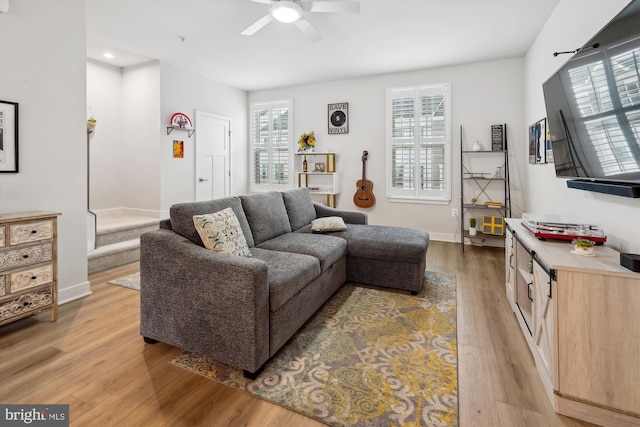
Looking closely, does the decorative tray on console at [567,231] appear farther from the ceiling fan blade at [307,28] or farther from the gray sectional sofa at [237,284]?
the ceiling fan blade at [307,28]

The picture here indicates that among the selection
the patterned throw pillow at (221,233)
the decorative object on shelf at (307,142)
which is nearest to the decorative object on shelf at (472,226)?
the decorative object on shelf at (307,142)

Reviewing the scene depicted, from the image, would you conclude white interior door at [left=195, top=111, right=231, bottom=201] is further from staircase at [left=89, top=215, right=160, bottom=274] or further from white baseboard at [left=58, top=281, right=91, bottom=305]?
white baseboard at [left=58, top=281, right=91, bottom=305]

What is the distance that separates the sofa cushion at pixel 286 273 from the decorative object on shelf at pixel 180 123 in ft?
10.7

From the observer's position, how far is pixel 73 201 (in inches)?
110

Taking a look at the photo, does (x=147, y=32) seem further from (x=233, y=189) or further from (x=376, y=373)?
(x=376, y=373)

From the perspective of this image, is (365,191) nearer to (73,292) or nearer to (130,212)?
(130,212)

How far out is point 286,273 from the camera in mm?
1985

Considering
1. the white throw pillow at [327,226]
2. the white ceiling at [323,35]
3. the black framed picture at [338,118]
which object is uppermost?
the white ceiling at [323,35]

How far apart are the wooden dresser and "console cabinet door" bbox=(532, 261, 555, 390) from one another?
3.22 m

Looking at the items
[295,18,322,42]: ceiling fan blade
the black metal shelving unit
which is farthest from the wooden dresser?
the black metal shelving unit

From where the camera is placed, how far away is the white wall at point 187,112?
4793 millimetres

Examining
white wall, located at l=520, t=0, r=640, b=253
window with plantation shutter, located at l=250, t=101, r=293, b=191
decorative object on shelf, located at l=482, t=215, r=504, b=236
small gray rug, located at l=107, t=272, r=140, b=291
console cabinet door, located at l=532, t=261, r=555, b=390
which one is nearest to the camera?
console cabinet door, located at l=532, t=261, r=555, b=390

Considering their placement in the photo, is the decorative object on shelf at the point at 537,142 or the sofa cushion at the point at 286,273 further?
the decorative object on shelf at the point at 537,142

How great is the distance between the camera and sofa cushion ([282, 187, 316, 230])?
3.44 metres
